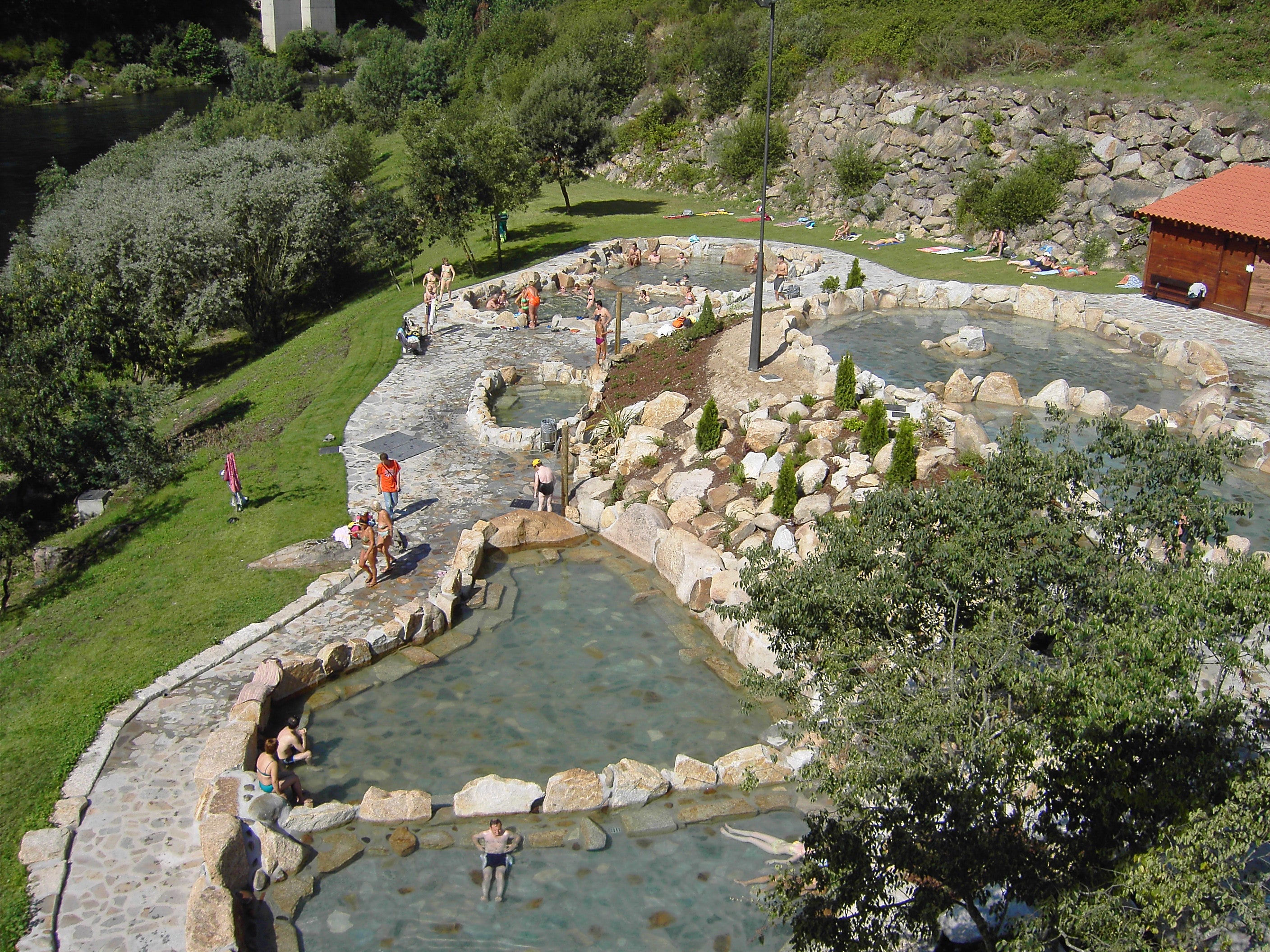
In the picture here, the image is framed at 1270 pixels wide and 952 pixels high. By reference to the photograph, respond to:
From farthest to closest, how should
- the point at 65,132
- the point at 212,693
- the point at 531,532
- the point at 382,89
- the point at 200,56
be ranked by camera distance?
the point at 200,56 < the point at 65,132 < the point at 382,89 < the point at 531,532 < the point at 212,693

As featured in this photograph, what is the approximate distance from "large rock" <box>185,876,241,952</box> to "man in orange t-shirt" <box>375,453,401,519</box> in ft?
33.9

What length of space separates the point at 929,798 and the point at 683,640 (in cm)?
936

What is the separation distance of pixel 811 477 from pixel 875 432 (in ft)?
5.33

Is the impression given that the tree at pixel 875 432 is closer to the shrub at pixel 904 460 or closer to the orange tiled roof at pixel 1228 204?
the shrub at pixel 904 460

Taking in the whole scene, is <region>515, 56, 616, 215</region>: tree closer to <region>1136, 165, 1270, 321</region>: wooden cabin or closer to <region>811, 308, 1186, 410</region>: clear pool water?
<region>811, 308, 1186, 410</region>: clear pool water

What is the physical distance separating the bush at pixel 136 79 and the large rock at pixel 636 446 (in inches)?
3921

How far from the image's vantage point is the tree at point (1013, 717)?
24.9ft

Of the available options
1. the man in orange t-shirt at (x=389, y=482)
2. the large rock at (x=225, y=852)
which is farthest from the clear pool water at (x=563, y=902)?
the man in orange t-shirt at (x=389, y=482)

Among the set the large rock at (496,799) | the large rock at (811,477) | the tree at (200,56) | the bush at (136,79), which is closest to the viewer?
the large rock at (496,799)

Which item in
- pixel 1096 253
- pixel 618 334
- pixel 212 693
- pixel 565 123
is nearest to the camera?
pixel 212 693

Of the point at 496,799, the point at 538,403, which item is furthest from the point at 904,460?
the point at 538,403

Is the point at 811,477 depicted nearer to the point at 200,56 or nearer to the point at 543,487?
the point at 543,487

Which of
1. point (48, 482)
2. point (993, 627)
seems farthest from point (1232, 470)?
point (48, 482)

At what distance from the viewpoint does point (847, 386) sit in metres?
22.3
